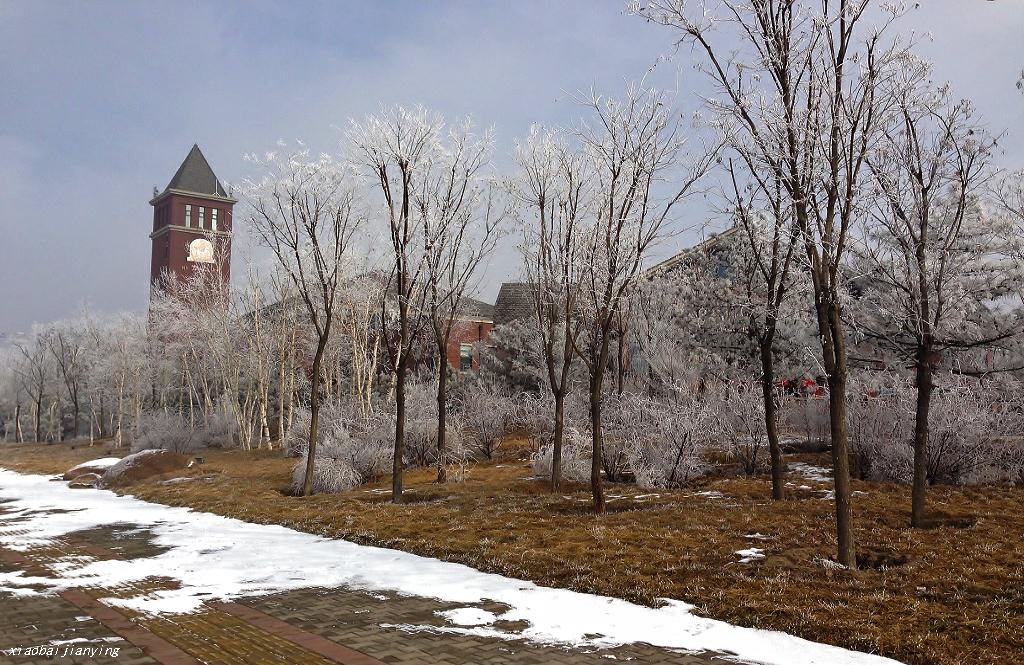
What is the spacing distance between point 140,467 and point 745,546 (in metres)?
17.8

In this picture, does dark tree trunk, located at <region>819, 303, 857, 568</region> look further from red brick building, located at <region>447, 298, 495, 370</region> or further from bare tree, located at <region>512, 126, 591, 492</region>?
red brick building, located at <region>447, 298, 495, 370</region>

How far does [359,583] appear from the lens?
850 cm

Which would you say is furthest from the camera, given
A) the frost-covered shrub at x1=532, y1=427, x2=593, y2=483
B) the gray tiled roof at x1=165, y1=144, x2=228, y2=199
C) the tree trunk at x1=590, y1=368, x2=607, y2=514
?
the gray tiled roof at x1=165, y1=144, x2=228, y2=199

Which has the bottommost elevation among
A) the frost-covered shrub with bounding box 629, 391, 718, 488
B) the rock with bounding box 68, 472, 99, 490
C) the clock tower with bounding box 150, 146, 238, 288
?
the rock with bounding box 68, 472, 99, 490

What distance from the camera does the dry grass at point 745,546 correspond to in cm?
650

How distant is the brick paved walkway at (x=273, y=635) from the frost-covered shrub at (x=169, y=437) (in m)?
24.1

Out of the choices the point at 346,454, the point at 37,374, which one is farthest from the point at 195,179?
the point at 346,454

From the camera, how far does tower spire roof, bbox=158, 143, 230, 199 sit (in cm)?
7738

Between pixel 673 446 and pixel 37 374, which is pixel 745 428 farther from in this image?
pixel 37 374

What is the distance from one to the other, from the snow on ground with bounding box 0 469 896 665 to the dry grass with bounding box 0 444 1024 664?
1.02 ft

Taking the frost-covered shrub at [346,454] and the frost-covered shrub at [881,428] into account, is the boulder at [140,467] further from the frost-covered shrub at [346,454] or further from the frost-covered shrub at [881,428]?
the frost-covered shrub at [881,428]

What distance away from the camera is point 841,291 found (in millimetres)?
8172

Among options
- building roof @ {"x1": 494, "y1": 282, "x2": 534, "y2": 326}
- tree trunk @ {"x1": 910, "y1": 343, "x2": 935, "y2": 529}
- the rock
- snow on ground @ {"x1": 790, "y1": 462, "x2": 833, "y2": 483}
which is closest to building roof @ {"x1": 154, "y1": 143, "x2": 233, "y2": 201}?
building roof @ {"x1": 494, "y1": 282, "x2": 534, "y2": 326}

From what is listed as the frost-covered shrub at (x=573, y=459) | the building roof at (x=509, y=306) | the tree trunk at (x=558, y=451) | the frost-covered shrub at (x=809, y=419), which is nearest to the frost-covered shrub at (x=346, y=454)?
the frost-covered shrub at (x=573, y=459)
